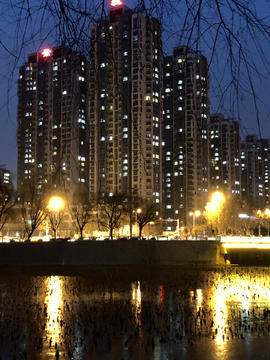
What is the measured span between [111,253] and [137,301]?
22.6 metres

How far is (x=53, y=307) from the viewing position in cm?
1850

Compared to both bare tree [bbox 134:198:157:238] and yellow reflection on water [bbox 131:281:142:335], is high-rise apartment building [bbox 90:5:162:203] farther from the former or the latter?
bare tree [bbox 134:198:157:238]

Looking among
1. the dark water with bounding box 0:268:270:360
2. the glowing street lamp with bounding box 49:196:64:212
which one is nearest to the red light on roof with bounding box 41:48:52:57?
the glowing street lamp with bounding box 49:196:64:212

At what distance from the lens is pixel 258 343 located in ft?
41.4

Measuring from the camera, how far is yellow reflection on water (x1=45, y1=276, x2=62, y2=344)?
1372 centimetres

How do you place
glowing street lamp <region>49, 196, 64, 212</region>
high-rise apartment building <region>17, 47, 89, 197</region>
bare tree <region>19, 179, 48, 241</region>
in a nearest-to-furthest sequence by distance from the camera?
high-rise apartment building <region>17, 47, 89, 197</region> < glowing street lamp <region>49, 196, 64, 212</region> < bare tree <region>19, 179, 48, 241</region>

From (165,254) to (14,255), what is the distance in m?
15.4

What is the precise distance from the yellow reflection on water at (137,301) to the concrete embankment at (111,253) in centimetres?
1407

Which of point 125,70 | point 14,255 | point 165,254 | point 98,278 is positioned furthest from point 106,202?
point 125,70

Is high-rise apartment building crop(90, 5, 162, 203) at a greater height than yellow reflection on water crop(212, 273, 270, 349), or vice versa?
high-rise apartment building crop(90, 5, 162, 203)

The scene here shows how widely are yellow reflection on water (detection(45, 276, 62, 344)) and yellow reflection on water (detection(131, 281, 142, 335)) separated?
282 cm

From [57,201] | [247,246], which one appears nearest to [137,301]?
[57,201]

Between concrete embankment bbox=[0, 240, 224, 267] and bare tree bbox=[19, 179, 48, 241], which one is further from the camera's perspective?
bare tree bbox=[19, 179, 48, 241]

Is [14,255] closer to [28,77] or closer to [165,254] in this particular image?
[165,254]
